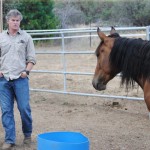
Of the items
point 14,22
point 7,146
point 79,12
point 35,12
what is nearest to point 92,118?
point 7,146

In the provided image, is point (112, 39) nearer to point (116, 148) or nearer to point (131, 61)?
point (131, 61)

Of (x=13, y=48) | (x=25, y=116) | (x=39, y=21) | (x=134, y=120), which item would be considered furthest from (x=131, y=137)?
(x=39, y=21)

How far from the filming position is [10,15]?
3900mm

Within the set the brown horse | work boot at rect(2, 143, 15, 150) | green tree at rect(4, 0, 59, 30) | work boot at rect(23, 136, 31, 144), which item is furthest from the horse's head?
green tree at rect(4, 0, 59, 30)

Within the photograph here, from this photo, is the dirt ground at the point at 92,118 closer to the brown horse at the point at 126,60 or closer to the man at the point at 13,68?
the man at the point at 13,68

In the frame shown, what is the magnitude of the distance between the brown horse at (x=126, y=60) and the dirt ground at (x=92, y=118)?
28.7 inches

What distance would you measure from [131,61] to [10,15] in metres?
1.47

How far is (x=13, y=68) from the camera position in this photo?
4.03 m

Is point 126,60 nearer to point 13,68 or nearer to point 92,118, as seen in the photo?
point 13,68

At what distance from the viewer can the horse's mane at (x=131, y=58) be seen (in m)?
3.40

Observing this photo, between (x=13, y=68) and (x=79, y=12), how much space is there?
24.4 m

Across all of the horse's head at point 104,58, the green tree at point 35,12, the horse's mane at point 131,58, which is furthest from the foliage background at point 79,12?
the horse's mane at point 131,58

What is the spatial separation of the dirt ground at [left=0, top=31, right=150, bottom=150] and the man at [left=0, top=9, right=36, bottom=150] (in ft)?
1.53

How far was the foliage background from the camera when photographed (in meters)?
22.5
